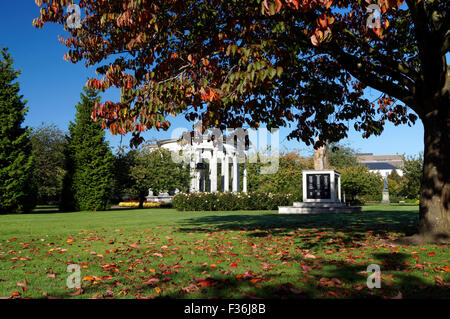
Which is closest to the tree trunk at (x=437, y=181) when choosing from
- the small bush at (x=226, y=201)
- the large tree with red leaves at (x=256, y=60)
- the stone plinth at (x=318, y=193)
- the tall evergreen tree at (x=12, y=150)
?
the large tree with red leaves at (x=256, y=60)

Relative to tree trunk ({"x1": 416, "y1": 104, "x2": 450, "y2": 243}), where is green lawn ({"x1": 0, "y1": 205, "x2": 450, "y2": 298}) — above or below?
below

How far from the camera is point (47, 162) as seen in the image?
42.2 m

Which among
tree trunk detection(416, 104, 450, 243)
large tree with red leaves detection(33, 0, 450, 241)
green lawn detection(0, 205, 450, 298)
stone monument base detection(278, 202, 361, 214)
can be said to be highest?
large tree with red leaves detection(33, 0, 450, 241)

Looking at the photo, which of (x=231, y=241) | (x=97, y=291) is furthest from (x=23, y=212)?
(x=97, y=291)

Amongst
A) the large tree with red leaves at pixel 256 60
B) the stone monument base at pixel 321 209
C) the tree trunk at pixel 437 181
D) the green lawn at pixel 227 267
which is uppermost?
the large tree with red leaves at pixel 256 60

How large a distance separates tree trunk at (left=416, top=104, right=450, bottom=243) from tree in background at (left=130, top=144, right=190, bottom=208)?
104ft

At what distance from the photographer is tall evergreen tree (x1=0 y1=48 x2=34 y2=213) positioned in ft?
87.6

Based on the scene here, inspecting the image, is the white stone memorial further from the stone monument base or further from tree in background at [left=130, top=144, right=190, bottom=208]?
tree in background at [left=130, top=144, right=190, bottom=208]

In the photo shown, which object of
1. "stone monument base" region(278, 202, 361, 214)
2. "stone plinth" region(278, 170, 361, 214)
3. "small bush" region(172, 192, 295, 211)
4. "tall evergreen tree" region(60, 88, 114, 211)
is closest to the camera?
"stone monument base" region(278, 202, 361, 214)

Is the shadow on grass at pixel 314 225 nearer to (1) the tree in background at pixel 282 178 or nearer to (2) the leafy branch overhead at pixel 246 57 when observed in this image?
(2) the leafy branch overhead at pixel 246 57

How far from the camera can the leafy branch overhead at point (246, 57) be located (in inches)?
263

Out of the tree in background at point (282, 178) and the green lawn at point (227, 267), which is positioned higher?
the tree in background at point (282, 178)

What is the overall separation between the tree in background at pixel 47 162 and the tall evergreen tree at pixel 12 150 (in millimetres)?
11277

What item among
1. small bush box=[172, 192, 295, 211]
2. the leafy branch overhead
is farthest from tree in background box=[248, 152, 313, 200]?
the leafy branch overhead
